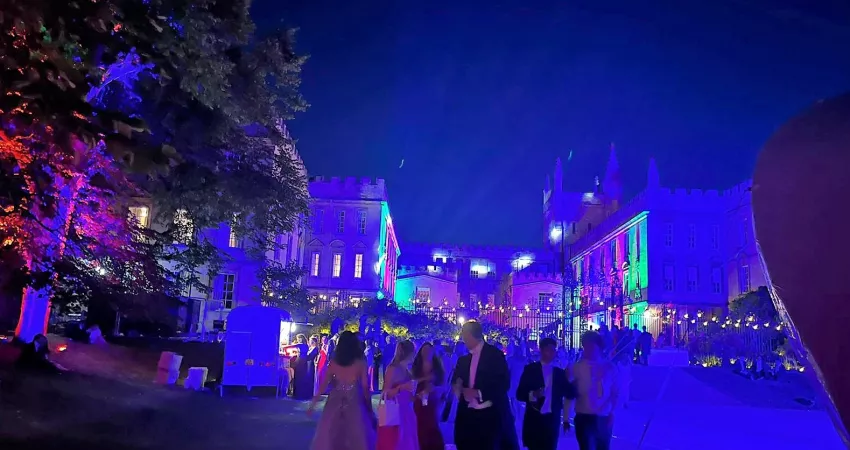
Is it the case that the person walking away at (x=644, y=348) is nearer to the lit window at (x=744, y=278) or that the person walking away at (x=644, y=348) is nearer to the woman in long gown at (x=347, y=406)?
the woman in long gown at (x=347, y=406)

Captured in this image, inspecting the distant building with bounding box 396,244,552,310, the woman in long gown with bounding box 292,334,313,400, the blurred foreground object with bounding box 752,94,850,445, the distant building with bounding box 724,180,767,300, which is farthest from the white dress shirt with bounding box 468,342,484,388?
the distant building with bounding box 396,244,552,310

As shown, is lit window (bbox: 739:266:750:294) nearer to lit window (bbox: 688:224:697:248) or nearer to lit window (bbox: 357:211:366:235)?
→ lit window (bbox: 688:224:697:248)

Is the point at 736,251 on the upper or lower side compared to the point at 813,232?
upper

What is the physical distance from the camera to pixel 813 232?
1542 mm

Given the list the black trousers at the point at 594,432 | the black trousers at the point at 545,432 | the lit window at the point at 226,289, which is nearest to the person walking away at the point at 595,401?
the black trousers at the point at 594,432

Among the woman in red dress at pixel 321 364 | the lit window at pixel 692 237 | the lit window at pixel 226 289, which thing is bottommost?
the woman in red dress at pixel 321 364

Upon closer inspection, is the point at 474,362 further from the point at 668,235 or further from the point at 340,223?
the point at 340,223

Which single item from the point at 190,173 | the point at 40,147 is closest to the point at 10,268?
the point at 40,147

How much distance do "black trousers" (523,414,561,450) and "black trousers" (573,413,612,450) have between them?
30 centimetres

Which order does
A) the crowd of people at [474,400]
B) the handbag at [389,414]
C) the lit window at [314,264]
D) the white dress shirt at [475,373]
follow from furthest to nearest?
the lit window at [314,264] → the handbag at [389,414] → the crowd of people at [474,400] → the white dress shirt at [475,373]

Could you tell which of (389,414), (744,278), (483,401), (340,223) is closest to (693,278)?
(744,278)

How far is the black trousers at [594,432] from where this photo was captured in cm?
736

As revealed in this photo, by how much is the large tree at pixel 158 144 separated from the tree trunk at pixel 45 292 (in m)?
0.04

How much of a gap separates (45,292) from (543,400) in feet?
40.1
